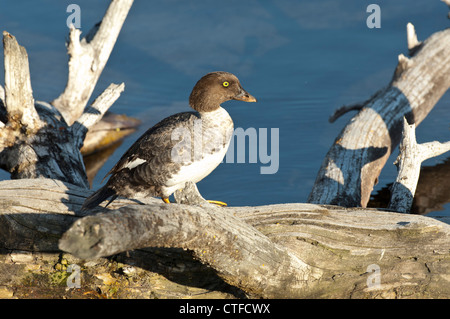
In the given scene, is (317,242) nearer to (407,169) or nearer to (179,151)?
(179,151)

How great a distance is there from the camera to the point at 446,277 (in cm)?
455

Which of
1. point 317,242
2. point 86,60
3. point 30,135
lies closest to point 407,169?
point 317,242

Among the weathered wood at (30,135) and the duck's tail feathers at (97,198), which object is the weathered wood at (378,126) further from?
the weathered wood at (30,135)

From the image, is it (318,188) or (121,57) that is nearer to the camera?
(318,188)

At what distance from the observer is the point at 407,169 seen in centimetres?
575

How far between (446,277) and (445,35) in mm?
4195

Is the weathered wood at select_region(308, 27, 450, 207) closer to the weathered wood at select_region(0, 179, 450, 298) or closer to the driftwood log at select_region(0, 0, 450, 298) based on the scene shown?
the driftwood log at select_region(0, 0, 450, 298)

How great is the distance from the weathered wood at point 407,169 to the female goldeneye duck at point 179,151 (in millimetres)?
1937

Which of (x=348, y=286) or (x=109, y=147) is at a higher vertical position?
(x=109, y=147)

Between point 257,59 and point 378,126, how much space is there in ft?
12.0

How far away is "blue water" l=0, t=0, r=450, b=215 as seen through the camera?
8680mm
